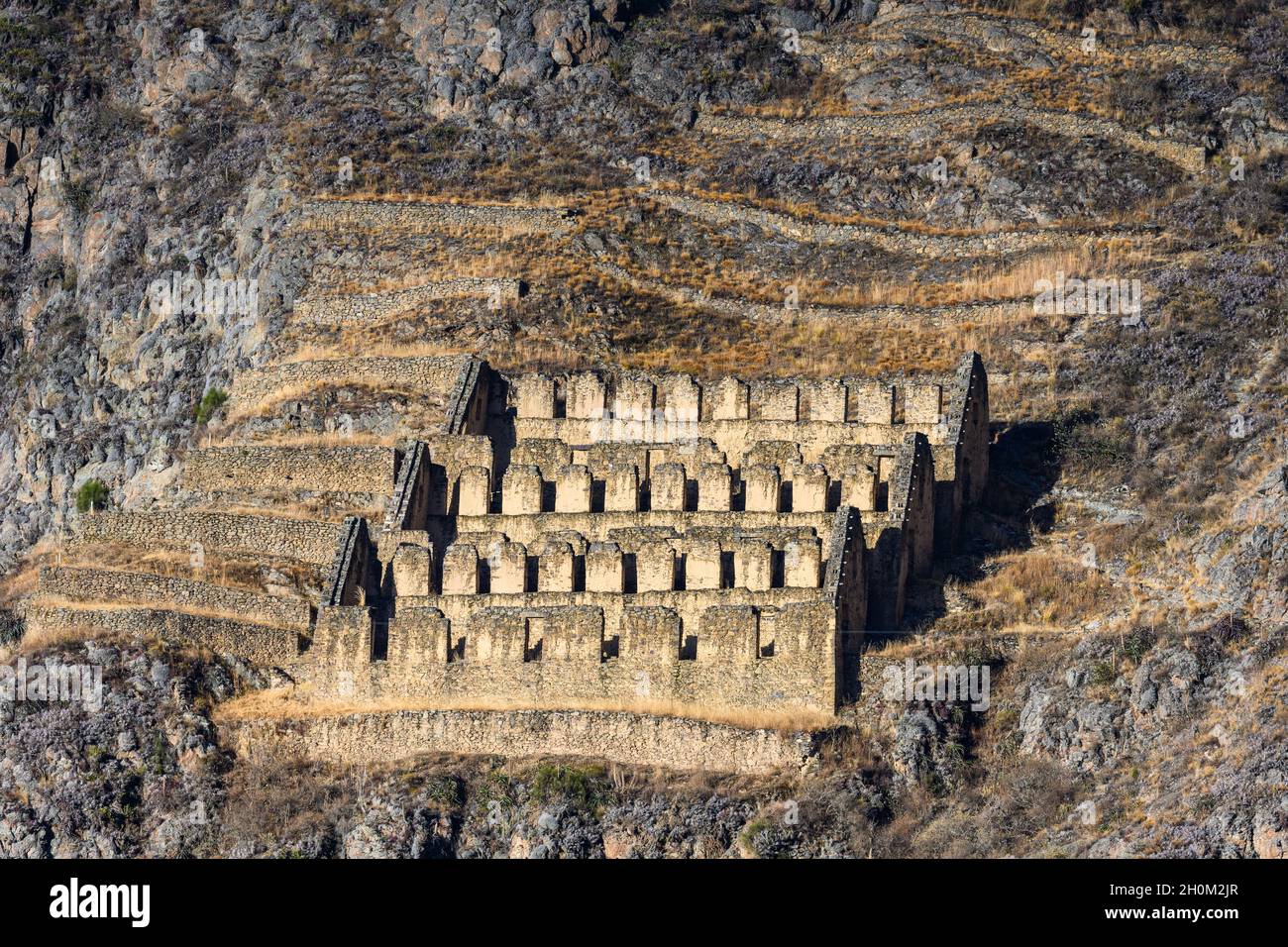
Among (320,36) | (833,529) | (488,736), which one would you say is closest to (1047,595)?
(833,529)

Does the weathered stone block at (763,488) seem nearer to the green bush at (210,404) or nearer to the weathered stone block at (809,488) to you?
the weathered stone block at (809,488)

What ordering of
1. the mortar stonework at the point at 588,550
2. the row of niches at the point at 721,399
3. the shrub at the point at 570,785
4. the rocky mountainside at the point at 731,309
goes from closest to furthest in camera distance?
the rocky mountainside at the point at 731,309
the shrub at the point at 570,785
the mortar stonework at the point at 588,550
the row of niches at the point at 721,399

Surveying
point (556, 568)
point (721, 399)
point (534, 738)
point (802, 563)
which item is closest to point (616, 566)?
point (556, 568)

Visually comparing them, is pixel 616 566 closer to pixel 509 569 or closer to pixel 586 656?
pixel 509 569

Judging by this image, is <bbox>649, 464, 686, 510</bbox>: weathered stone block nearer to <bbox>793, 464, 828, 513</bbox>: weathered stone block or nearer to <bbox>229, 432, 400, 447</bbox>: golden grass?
<bbox>793, 464, 828, 513</bbox>: weathered stone block

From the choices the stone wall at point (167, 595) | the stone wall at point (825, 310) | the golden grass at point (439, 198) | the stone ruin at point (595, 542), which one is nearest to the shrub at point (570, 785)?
the stone ruin at point (595, 542)

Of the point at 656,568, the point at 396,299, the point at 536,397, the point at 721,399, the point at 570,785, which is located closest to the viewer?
the point at 570,785
